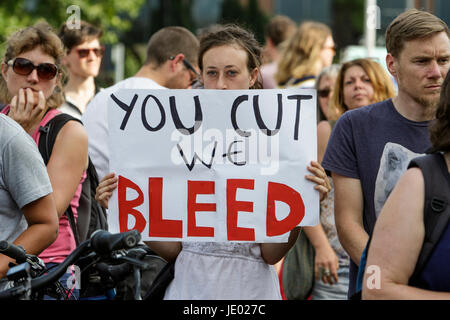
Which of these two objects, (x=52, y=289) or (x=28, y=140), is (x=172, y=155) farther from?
(x=52, y=289)

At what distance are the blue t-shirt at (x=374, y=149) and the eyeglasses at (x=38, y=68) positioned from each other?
1.58m

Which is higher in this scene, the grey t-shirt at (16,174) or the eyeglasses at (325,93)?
the eyeglasses at (325,93)

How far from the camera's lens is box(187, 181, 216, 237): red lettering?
3.53 m

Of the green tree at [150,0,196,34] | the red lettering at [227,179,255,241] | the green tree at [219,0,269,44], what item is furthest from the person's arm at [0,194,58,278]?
the green tree at [219,0,269,44]

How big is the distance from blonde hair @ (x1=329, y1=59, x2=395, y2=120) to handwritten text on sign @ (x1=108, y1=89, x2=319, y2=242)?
208 cm

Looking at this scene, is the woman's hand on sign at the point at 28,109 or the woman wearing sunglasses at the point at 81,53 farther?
the woman wearing sunglasses at the point at 81,53

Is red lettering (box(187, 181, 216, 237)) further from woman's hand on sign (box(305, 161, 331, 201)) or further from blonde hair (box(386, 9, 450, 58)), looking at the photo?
blonde hair (box(386, 9, 450, 58))

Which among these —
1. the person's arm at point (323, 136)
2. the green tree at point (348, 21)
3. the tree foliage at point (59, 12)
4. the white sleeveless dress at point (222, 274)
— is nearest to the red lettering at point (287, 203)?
the white sleeveless dress at point (222, 274)

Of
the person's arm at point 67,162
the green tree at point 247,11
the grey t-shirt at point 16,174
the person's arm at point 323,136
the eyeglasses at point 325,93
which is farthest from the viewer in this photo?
the green tree at point 247,11

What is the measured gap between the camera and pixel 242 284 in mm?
3537

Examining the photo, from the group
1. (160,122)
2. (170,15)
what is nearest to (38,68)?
(160,122)

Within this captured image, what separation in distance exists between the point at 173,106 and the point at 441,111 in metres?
1.34

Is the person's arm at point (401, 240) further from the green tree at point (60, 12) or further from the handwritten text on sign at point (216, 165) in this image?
the green tree at point (60, 12)

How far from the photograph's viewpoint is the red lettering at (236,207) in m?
3.50
